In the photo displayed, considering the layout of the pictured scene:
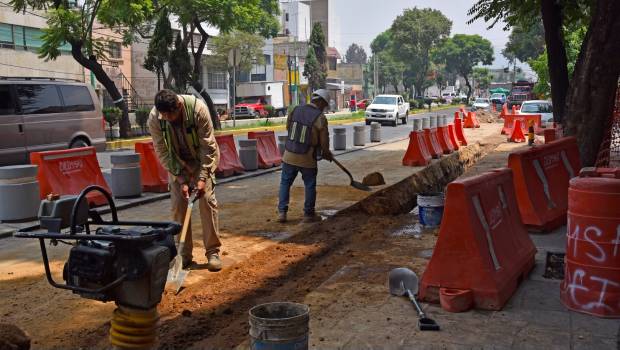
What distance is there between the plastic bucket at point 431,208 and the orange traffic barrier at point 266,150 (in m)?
7.20

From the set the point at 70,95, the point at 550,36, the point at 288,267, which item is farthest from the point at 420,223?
the point at 70,95

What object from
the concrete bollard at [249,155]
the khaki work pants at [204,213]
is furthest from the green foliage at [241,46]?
the khaki work pants at [204,213]

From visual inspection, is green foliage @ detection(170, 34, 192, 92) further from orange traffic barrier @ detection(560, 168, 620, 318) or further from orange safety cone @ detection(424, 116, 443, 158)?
orange traffic barrier @ detection(560, 168, 620, 318)

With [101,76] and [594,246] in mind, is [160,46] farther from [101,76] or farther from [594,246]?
[594,246]

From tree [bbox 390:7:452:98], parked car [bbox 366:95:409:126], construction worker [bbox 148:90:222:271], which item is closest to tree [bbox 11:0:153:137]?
parked car [bbox 366:95:409:126]

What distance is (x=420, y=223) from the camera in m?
8.48

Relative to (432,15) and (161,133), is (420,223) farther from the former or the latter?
(432,15)

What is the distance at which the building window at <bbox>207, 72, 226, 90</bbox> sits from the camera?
60438mm

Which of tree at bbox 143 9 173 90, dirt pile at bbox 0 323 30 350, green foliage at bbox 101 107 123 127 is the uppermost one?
tree at bbox 143 9 173 90

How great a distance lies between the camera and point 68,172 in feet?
31.3

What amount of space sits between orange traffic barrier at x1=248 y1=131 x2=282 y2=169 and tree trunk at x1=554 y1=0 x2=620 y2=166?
722 centimetres

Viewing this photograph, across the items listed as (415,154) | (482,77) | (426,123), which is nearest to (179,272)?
(415,154)

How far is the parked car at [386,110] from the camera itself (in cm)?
3484

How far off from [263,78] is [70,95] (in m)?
60.8
